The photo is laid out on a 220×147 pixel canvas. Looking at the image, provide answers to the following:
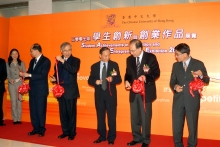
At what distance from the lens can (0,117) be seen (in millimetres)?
5320

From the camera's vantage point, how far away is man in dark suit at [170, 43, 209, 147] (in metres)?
3.48

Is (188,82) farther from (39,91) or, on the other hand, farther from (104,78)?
(39,91)

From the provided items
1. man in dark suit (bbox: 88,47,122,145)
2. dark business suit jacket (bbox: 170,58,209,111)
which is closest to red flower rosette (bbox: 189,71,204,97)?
dark business suit jacket (bbox: 170,58,209,111)

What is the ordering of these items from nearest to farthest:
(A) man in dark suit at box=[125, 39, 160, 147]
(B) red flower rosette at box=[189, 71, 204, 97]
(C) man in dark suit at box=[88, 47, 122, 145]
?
(B) red flower rosette at box=[189, 71, 204, 97] → (A) man in dark suit at box=[125, 39, 160, 147] → (C) man in dark suit at box=[88, 47, 122, 145]

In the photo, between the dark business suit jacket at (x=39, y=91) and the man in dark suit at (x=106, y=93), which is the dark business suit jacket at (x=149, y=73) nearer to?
the man in dark suit at (x=106, y=93)

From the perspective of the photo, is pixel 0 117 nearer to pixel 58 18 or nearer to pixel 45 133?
pixel 45 133

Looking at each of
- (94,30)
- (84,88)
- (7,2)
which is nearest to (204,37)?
(94,30)

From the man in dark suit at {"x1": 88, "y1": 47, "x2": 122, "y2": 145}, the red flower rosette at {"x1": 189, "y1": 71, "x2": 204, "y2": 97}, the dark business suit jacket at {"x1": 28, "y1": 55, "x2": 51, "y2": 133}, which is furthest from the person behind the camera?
the dark business suit jacket at {"x1": 28, "y1": 55, "x2": 51, "y2": 133}

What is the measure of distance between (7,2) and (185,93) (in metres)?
6.43

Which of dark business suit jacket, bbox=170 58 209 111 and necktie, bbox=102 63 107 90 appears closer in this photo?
dark business suit jacket, bbox=170 58 209 111

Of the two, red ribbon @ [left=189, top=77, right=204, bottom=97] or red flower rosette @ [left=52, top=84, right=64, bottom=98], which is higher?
red ribbon @ [left=189, top=77, right=204, bottom=97]

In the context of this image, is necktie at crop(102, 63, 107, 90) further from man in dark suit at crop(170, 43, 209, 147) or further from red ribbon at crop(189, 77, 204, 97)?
red ribbon at crop(189, 77, 204, 97)

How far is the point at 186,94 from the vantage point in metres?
3.51

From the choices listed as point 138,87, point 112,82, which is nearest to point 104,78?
point 112,82
